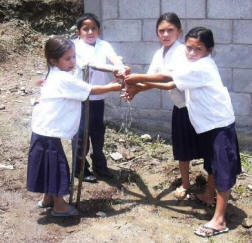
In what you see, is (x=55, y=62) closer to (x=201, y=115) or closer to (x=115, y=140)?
A: (x=201, y=115)

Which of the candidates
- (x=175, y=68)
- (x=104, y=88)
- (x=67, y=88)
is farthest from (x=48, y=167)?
(x=175, y=68)

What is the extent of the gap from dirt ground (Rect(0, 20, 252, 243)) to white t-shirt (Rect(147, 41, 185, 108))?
2.99ft

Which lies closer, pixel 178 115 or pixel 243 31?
pixel 178 115

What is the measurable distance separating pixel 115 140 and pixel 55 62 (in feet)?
5.90

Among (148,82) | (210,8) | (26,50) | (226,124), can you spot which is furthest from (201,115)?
(26,50)

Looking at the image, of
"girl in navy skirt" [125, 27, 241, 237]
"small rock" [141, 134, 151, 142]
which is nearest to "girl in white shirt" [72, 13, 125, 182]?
"girl in navy skirt" [125, 27, 241, 237]

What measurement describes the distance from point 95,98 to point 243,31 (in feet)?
5.54

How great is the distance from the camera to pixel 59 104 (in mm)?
3486

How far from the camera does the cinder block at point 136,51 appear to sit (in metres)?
5.10

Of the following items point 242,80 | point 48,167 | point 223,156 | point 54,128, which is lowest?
point 48,167

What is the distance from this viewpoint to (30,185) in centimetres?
362

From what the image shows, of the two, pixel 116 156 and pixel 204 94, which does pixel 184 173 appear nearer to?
pixel 204 94

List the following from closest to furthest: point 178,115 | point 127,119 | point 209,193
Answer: point 178,115, point 209,193, point 127,119

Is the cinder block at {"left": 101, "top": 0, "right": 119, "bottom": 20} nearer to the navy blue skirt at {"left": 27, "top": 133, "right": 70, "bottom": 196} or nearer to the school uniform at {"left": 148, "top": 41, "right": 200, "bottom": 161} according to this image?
the school uniform at {"left": 148, "top": 41, "right": 200, "bottom": 161}
